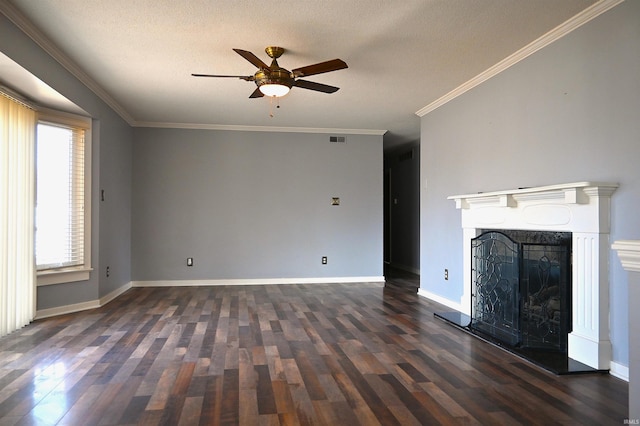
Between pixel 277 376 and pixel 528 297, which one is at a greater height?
pixel 528 297

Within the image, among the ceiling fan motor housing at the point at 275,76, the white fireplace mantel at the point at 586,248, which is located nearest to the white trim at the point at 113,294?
the ceiling fan motor housing at the point at 275,76

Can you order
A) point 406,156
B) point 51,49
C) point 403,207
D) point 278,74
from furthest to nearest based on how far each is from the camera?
point 403,207
point 406,156
point 51,49
point 278,74

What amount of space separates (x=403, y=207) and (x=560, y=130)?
5.79 meters

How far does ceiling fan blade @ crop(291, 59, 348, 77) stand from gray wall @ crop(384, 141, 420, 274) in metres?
5.17

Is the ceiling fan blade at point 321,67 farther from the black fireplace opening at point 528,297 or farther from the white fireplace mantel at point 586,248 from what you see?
the black fireplace opening at point 528,297

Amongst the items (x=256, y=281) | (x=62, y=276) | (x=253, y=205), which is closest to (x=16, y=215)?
(x=62, y=276)

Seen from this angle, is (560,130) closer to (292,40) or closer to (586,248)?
(586,248)

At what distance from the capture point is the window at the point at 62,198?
4.50 metres

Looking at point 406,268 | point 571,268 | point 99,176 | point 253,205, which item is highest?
A: point 99,176

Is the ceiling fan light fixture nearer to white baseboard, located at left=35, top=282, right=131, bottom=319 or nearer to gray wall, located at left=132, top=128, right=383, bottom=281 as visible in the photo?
white baseboard, located at left=35, top=282, right=131, bottom=319

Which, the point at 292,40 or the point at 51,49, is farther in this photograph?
the point at 51,49

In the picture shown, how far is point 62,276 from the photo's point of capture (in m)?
4.60

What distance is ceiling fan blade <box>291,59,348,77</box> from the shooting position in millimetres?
3297

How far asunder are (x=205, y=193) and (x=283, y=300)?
245 centimetres
